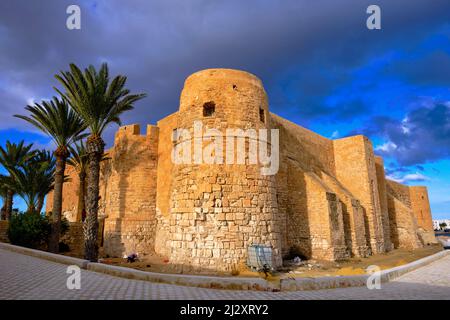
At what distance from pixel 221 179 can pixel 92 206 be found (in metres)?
6.09

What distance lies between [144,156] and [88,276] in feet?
30.7

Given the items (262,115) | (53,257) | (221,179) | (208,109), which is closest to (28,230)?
(53,257)

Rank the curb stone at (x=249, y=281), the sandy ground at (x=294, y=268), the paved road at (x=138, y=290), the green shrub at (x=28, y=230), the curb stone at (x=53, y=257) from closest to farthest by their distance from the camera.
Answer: the paved road at (x=138, y=290), the curb stone at (x=249, y=281), the curb stone at (x=53, y=257), the sandy ground at (x=294, y=268), the green shrub at (x=28, y=230)

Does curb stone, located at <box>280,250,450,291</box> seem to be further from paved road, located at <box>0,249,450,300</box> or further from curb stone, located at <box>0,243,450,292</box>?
paved road, located at <box>0,249,450,300</box>

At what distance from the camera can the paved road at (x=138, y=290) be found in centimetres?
461

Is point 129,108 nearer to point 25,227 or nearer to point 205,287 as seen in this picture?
point 25,227

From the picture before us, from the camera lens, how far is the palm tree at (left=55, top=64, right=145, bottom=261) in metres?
11.8

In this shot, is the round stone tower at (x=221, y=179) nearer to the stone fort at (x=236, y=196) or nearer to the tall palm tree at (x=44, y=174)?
the stone fort at (x=236, y=196)

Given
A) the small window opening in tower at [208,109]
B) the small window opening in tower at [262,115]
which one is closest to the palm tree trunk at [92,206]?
the small window opening in tower at [208,109]

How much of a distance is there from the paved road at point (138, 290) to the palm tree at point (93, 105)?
5.35 metres

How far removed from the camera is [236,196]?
8758 mm

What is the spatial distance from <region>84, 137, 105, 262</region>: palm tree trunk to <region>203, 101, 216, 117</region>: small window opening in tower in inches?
204

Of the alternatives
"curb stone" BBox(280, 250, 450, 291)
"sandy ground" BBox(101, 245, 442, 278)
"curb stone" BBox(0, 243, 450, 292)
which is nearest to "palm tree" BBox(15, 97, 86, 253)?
"sandy ground" BBox(101, 245, 442, 278)

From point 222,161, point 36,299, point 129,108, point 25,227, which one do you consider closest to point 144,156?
point 129,108
